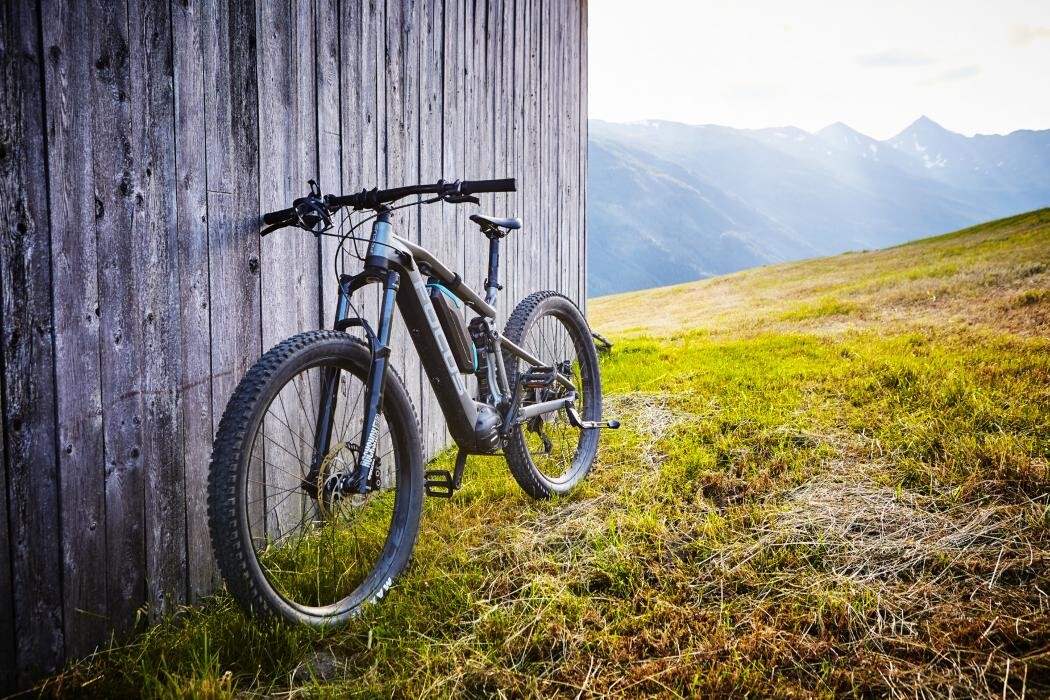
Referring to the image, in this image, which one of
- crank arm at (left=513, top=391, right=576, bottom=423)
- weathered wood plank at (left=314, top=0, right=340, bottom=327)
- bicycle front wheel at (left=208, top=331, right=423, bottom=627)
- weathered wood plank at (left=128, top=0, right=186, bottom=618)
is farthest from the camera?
crank arm at (left=513, top=391, right=576, bottom=423)

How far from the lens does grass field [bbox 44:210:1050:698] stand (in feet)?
5.83

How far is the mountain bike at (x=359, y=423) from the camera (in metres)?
1.79

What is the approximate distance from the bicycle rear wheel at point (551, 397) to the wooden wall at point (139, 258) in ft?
3.13

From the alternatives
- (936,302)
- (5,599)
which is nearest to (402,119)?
(5,599)

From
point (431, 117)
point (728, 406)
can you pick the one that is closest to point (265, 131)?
point (431, 117)

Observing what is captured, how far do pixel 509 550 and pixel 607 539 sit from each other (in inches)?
15.3

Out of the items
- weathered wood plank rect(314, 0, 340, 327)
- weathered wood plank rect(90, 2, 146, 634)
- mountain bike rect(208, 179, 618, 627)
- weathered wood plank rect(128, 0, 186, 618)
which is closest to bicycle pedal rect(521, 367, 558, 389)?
mountain bike rect(208, 179, 618, 627)

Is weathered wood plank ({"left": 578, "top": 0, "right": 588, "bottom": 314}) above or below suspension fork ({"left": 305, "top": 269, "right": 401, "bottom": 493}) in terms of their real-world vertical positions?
above

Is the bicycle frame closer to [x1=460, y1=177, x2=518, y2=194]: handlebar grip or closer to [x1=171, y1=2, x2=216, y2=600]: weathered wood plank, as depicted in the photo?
[x1=460, y1=177, x2=518, y2=194]: handlebar grip

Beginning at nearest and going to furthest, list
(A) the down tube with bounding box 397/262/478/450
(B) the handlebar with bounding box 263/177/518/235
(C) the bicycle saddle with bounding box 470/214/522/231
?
(B) the handlebar with bounding box 263/177/518/235, (A) the down tube with bounding box 397/262/478/450, (C) the bicycle saddle with bounding box 470/214/522/231

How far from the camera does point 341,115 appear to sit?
287 centimetres

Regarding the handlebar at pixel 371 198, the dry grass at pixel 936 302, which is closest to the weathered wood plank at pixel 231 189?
the handlebar at pixel 371 198

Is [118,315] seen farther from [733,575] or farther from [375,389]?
[733,575]

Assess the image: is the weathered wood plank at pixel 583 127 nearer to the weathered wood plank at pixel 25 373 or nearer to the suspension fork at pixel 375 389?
the suspension fork at pixel 375 389
